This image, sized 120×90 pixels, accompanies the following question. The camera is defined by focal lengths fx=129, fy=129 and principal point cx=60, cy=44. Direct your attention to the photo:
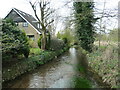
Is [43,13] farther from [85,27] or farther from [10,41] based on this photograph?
[10,41]

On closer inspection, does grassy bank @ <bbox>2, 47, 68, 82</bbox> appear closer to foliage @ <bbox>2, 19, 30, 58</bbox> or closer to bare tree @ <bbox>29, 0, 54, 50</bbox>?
foliage @ <bbox>2, 19, 30, 58</bbox>

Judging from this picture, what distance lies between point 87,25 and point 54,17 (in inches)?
178

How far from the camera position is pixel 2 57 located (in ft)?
24.0

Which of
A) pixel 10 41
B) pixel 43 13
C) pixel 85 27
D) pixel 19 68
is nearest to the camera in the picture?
pixel 10 41

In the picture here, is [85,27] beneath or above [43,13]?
beneath

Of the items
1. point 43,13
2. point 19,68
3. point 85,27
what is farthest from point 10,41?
point 85,27

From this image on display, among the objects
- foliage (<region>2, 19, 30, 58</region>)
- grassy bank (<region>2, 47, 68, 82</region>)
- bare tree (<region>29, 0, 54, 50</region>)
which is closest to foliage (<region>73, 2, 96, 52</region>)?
bare tree (<region>29, 0, 54, 50</region>)

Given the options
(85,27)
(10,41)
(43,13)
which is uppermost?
(43,13)

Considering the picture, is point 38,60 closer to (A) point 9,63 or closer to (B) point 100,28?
(A) point 9,63

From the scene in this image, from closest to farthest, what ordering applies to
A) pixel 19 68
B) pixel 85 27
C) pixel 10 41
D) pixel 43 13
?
pixel 10 41 → pixel 19 68 → pixel 43 13 → pixel 85 27

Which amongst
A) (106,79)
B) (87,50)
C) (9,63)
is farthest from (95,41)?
(9,63)

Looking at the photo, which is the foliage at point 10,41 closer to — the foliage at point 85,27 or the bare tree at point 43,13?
the bare tree at point 43,13

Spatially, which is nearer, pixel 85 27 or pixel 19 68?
pixel 19 68

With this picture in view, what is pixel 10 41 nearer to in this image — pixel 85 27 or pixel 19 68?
pixel 19 68
